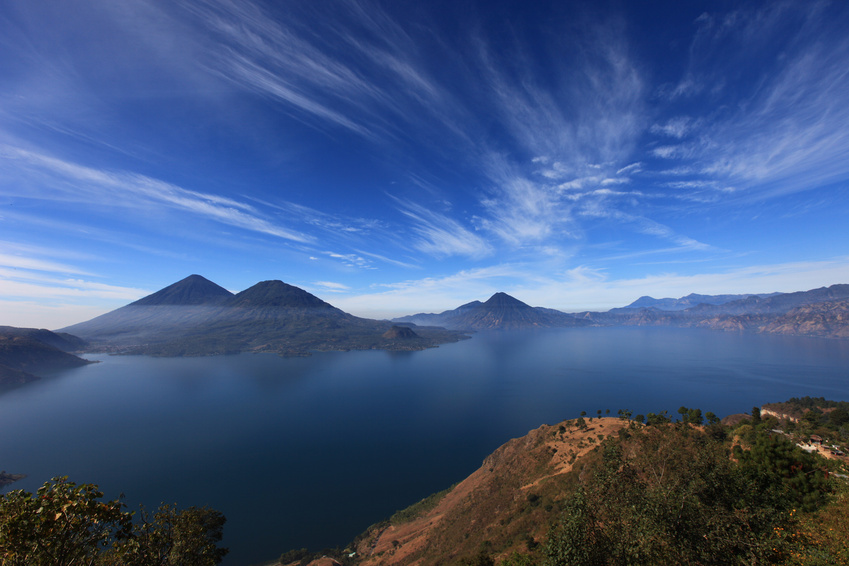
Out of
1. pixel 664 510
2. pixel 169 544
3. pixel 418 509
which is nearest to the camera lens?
pixel 169 544

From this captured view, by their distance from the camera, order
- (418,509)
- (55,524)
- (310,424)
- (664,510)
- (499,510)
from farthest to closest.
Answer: (310,424), (418,509), (499,510), (664,510), (55,524)

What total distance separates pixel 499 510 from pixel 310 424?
79.4m

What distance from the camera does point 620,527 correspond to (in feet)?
53.9

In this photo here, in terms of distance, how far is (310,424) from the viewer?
344ft

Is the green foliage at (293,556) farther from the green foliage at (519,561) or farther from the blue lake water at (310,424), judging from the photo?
the green foliage at (519,561)

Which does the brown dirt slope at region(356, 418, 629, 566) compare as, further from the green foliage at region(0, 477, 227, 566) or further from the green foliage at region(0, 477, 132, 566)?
the green foliage at region(0, 477, 132, 566)

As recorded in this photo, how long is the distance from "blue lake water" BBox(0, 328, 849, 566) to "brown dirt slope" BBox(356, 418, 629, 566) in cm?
906

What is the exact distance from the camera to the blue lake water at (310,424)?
61062mm

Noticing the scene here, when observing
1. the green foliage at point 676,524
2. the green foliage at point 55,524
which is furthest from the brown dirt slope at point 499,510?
the green foliage at point 55,524

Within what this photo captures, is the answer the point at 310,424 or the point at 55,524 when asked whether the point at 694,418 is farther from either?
the point at 310,424

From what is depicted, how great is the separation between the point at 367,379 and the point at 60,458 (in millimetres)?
114966

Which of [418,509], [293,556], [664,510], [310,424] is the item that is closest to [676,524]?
[664,510]

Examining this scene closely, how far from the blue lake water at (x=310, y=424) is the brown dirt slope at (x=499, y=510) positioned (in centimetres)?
906

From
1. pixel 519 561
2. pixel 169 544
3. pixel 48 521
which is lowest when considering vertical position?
pixel 519 561
